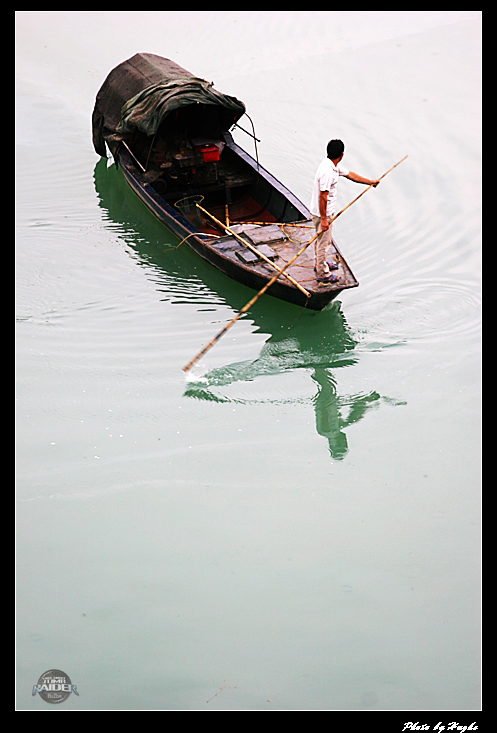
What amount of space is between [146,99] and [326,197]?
2888mm

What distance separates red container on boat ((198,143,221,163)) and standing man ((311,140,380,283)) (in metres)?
2.21

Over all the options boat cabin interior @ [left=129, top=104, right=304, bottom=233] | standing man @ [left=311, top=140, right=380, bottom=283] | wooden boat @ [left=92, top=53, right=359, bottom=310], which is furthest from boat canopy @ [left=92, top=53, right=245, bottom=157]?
standing man @ [left=311, top=140, right=380, bottom=283]

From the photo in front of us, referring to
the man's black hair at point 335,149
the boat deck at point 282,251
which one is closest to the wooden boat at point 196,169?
the boat deck at point 282,251

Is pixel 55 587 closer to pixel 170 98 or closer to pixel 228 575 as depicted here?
pixel 228 575

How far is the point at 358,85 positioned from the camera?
35.7 feet

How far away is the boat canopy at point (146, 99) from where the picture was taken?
24.6ft

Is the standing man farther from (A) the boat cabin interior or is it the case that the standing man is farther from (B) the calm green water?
(A) the boat cabin interior

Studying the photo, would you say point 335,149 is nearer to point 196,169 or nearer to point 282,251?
point 282,251

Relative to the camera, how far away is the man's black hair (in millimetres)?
5688

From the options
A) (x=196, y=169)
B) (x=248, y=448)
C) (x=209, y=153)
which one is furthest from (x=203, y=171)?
(x=248, y=448)

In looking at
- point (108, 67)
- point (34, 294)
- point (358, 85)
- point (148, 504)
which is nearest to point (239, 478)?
point (148, 504)

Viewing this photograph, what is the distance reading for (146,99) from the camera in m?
7.68

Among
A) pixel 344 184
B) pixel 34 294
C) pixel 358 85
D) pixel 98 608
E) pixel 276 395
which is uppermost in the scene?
pixel 358 85

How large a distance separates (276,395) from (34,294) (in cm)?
273
